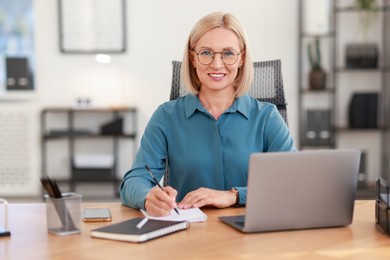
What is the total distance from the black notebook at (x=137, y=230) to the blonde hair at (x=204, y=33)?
707 mm

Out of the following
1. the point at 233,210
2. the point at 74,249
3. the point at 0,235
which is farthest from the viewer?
the point at 233,210

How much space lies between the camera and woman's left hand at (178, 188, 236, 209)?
6.77 feet

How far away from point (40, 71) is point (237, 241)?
424 centimetres

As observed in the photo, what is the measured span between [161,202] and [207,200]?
0.19 m

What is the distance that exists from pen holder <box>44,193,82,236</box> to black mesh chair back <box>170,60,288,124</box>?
89cm

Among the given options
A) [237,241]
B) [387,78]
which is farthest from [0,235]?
[387,78]

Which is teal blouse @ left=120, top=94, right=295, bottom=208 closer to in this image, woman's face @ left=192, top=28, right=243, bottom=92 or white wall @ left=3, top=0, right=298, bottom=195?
woman's face @ left=192, top=28, right=243, bottom=92

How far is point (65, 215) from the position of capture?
1.80m

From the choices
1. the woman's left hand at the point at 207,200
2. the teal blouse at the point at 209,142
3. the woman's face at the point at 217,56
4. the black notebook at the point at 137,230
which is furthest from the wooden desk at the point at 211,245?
the woman's face at the point at 217,56

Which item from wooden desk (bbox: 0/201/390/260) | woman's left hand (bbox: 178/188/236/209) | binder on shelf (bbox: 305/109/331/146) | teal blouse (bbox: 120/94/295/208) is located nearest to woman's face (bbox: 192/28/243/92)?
teal blouse (bbox: 120/94/295/208)

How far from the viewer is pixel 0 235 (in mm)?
1774

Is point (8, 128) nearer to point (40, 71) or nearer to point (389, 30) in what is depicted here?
point (40, 71)

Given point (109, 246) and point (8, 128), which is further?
point (8, 128)

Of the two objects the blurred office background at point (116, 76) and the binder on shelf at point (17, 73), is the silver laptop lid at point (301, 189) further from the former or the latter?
the binder on shelf at point (17, 73)
